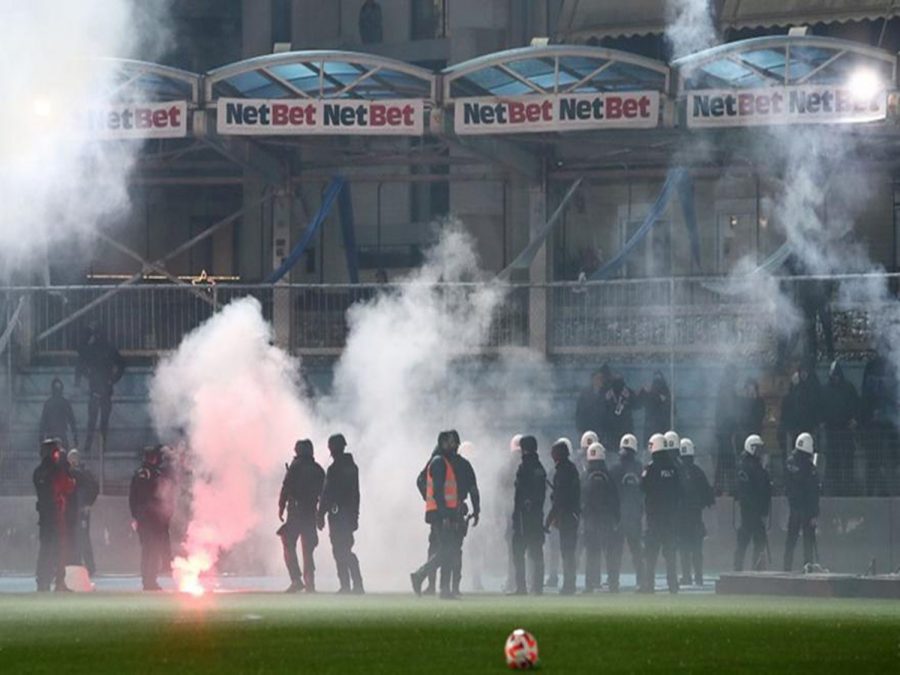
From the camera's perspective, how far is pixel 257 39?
46625mm

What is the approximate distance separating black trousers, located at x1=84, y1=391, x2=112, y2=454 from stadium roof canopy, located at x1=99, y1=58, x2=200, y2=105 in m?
5.08

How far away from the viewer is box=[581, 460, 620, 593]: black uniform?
94.3 ft

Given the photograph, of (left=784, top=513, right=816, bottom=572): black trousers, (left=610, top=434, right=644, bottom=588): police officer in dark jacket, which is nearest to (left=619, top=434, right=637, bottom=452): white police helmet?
(left=610, top=434, right=644, bottom=588): police officer in dark jacket

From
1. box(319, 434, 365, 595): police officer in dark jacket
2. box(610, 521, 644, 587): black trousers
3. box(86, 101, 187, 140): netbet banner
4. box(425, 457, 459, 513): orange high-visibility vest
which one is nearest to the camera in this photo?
box(425, 457, 459, 513): orange high-visibility vest

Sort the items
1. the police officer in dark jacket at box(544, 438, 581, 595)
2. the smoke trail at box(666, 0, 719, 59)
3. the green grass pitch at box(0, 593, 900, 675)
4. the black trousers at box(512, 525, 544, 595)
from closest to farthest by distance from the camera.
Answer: the green grass pitch at box(0, 593, 900, 675), the black trousers at box(512, 525, 544, 595), the police officer in dark jacket at box(544, 438, 581, 595), the smoke trail at box(666, 0, 719, 59)

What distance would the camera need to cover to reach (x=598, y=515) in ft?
94.7

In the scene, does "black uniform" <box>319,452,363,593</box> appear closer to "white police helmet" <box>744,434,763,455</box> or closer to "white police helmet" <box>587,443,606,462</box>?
"white police helmet" <box>587,443,606,462</box>

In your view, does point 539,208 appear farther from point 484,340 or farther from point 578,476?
point 578,476

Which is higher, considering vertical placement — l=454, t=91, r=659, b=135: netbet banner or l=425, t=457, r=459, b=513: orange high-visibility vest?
l=454, t=91, r=659, b=135: netbet banner

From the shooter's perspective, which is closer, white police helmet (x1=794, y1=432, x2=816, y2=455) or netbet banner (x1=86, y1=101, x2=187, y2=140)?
white police helmet (x1=794, y1=432, x2=816, y2=455)

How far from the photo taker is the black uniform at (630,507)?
29.1m

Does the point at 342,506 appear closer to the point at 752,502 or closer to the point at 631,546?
the point at 631,546

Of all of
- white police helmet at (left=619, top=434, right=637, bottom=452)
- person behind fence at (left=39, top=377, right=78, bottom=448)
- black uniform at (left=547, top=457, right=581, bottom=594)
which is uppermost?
person behind fence at (left=39, top=377, right=78, bottom=448)

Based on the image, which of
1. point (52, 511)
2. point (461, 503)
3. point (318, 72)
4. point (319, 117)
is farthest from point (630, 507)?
point (318, 72)
